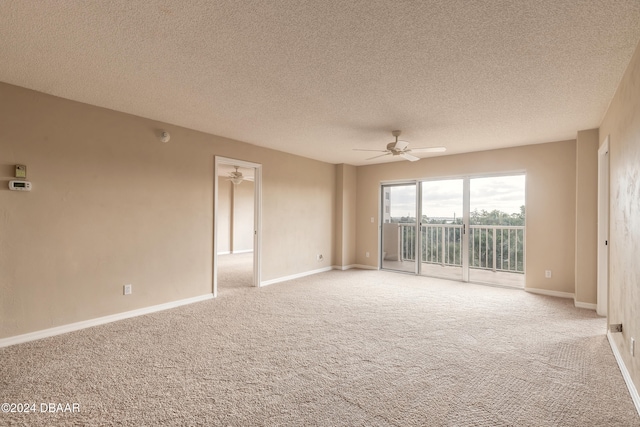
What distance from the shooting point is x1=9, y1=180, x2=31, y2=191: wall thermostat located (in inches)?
107

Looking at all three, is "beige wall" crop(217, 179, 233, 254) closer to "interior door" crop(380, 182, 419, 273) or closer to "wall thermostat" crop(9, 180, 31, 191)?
"interior door" crop(380, 182, 419, 273)

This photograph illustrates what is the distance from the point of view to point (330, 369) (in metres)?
2.35

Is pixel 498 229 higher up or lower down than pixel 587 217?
lower down

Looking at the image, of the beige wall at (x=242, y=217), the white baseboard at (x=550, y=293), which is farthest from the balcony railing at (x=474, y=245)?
the beige wall at (x=242, y=217)

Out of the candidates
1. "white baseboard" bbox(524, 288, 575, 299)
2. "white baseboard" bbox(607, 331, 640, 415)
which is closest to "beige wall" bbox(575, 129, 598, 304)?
"white baseboard" bbox(524, 288, 575, 299)

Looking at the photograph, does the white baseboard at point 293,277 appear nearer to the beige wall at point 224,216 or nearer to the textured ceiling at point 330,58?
the textured ceiling at point 330,58

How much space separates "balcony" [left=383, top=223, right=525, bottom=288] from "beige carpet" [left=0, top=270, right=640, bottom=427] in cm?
183

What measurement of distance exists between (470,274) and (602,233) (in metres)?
2.47

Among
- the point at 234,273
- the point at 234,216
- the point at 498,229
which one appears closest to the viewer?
the point at 498,229

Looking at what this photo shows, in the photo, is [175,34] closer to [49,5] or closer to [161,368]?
[49,5]

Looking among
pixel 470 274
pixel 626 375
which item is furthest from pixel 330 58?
pixel 470 274

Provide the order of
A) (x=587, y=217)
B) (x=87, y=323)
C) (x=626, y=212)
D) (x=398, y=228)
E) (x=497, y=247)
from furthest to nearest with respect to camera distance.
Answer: (x=398, y=228) → (x=497, y=247) → (x=587, y=217) → (x=87, y=323) → (x=626, y=212)

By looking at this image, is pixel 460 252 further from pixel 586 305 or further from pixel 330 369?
pixel 330 369

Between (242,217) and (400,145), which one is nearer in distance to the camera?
(400,145)
